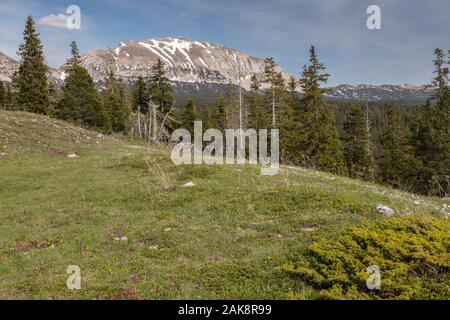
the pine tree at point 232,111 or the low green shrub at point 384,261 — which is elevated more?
the pine tree at point 232,111

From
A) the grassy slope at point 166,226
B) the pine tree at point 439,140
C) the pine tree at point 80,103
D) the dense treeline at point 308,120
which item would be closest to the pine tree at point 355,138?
the dense treeline at point 308,120

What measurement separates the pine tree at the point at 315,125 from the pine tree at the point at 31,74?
32.5 metres

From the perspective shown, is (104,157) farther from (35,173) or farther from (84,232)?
(84,232)

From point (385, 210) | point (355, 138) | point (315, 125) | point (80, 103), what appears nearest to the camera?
point (385, 210)

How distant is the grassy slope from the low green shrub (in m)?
0.67

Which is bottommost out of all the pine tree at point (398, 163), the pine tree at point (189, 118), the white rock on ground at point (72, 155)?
the pine tree at point (398, 163)

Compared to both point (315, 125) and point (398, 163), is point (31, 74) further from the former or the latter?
point (398, 163)

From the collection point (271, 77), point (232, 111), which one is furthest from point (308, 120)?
point (232, 111)

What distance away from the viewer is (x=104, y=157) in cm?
2727

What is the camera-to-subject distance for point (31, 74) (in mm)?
50094

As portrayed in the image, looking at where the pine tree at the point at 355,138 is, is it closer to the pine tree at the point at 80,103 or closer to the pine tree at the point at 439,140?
the pine tree at the point at 439,140

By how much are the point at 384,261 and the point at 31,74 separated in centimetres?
5178

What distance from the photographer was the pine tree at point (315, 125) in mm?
44188

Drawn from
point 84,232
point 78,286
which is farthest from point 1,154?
point 78,286
